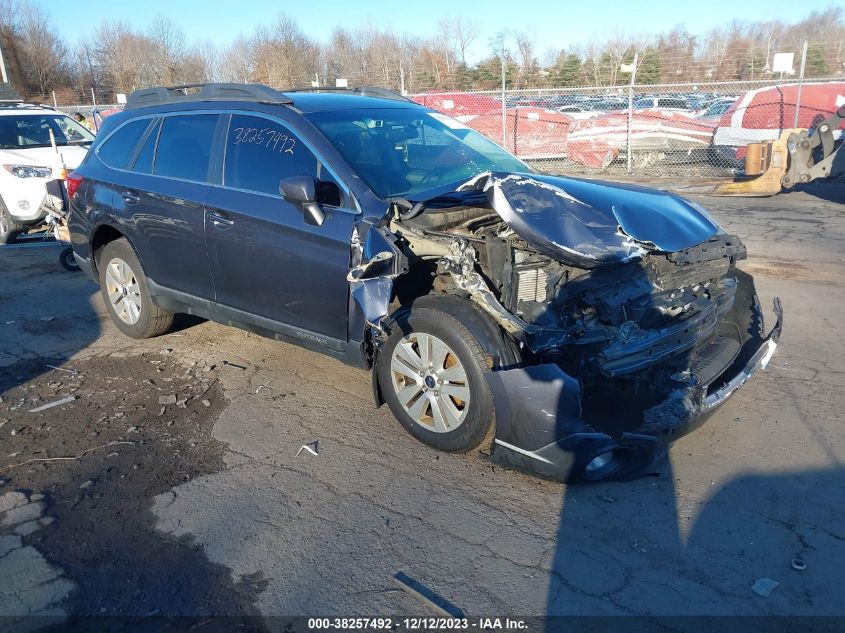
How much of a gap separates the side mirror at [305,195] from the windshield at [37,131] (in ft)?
27.7

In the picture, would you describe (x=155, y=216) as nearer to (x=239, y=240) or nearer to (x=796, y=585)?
(x=239, y=240)

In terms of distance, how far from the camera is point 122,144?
584 centimetres

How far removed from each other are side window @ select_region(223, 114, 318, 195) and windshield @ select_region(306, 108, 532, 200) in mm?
216

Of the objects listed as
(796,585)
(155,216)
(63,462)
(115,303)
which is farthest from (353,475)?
(115,303)

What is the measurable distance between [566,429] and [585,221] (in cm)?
122

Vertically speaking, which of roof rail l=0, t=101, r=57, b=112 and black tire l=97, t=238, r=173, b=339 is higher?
roof rail l=0, t=101, r=57, b=112

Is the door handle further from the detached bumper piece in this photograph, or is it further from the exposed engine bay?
the detached bumper piece

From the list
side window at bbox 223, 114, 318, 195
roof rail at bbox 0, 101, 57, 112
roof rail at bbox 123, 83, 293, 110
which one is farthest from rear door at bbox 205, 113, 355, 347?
roof rail at bbox 0, 101, 57, 112

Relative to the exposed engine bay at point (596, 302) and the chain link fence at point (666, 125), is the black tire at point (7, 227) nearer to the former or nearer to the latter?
the exposed engine bay at point (596, 302)

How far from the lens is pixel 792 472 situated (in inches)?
147

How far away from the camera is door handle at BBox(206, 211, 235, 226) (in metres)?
4.71

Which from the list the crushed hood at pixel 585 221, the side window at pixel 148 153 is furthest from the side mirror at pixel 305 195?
the side window at pixel 148 153

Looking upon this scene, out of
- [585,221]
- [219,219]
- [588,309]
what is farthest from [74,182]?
[588,309]

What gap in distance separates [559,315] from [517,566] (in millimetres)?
1399
